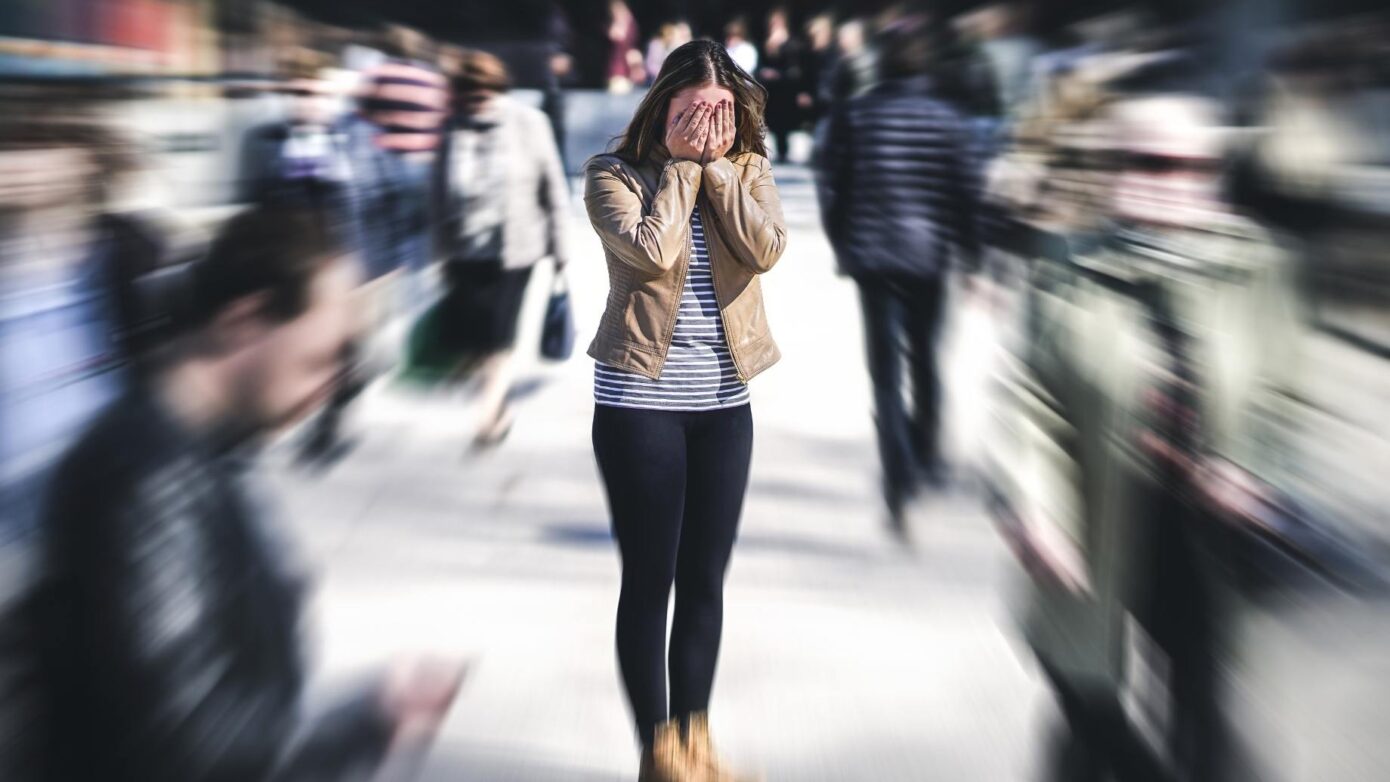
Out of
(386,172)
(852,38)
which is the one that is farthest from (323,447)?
(852,38)

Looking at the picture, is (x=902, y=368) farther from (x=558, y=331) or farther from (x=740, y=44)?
(x=740, y=44)

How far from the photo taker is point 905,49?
15.5 ft

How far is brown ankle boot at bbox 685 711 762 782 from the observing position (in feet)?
7.88

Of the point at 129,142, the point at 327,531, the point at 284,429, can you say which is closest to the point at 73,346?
the point at 129,142

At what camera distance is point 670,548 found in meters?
2.31

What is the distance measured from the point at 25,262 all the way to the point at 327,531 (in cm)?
210

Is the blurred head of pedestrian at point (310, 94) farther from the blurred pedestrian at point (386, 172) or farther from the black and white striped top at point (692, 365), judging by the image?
the black and white striped top at point (692, 365)

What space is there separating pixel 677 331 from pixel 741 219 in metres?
0.24

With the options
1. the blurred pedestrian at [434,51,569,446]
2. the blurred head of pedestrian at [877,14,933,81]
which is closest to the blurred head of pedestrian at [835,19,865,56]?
the blurred head of pedestrian at [877,14,933,81]

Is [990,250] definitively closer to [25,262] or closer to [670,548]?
[670,548]

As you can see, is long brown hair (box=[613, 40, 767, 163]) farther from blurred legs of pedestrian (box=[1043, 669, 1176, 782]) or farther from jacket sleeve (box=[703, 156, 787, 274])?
blurred legs of pedestrian (box=[1043, 669, 1176, 782])

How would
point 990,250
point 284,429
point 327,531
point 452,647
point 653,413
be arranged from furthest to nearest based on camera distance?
point 990,250 → point 284,429 → point 327,531 → point 452,647 → point 653,413

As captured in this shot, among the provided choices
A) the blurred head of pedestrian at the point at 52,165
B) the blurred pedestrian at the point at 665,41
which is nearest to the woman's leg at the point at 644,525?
the blurred head of pedestrian at the point at 52,165

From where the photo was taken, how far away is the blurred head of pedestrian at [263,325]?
2.89m
